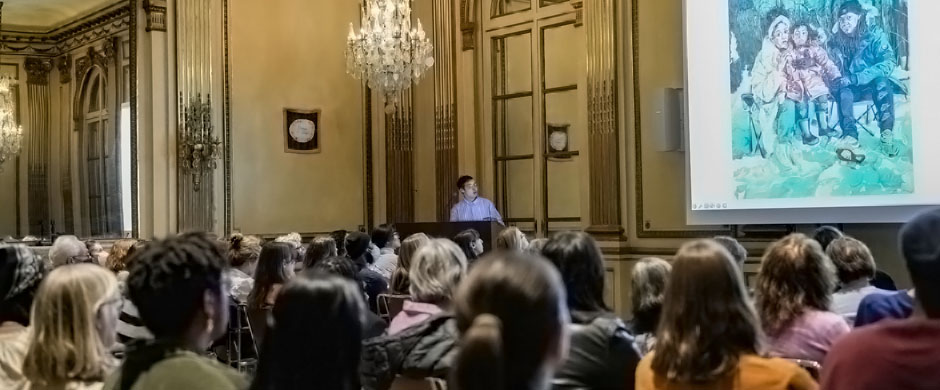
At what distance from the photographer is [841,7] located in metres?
7.05

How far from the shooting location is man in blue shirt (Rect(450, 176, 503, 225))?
953 cm

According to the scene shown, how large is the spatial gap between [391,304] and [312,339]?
2.78 meters

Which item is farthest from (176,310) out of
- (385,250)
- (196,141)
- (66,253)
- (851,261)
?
(196,141)

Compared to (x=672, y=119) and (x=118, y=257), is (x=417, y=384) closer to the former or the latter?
(x=118, y=257)

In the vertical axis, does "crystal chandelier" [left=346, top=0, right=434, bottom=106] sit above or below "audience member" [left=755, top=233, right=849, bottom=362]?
above

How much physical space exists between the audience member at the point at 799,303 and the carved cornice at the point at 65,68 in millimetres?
10981

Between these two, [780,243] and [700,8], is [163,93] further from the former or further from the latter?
[780,243]

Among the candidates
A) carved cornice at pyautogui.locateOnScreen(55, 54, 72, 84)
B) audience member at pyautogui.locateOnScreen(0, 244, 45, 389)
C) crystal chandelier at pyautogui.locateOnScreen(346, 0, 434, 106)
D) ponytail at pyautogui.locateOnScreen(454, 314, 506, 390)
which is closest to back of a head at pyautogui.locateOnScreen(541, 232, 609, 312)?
ponytail at pyautogui.locateOnScreen(454, 314, 506, 390)

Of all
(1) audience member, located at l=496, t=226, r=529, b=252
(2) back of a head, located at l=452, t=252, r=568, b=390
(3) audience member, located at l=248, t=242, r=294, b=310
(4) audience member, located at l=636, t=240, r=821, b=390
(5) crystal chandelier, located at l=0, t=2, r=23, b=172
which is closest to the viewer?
(2) back of a head, located at l=452, t=252, r=568, b=390

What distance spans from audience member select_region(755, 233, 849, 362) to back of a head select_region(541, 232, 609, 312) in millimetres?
674

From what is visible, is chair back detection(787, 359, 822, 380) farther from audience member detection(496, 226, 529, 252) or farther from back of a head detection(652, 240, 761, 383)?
audience member detection(496, 226, 529, 252)

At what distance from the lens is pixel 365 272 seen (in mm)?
5719

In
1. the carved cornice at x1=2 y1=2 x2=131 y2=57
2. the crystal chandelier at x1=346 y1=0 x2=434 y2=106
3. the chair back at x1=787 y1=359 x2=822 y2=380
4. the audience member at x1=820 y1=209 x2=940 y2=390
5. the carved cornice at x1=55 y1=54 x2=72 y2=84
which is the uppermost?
the carved cornice at x1=2 y1=2 x2=131 y2=57

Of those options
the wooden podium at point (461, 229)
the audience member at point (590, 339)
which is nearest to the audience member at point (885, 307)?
A: the audience member at point (590, 339)
